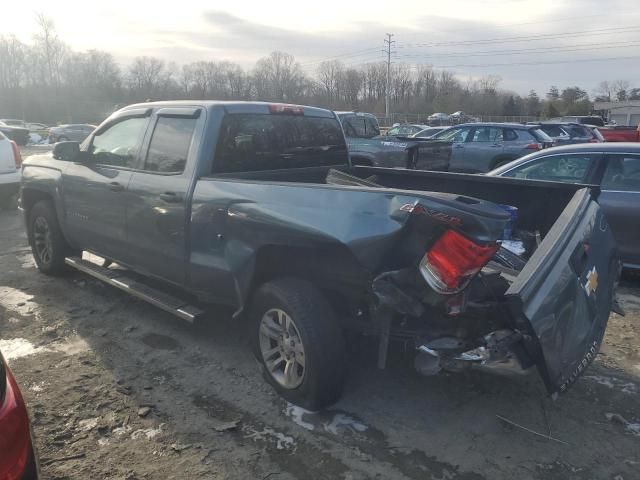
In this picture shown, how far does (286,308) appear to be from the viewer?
346 cm

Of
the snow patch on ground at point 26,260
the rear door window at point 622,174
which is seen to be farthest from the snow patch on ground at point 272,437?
the rear door window at point 622,174

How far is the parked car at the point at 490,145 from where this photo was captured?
14453 millimetres

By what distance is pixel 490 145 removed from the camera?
1459 cm

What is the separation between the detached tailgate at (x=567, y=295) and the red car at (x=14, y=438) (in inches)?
82.5

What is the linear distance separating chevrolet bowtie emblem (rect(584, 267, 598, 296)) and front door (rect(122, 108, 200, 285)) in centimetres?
271

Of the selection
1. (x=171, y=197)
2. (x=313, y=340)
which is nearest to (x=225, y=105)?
(x=171, y=197)

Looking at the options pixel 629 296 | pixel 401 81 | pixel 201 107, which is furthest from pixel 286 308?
pixel 401 81

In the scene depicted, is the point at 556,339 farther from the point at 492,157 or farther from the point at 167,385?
the point at 492,157

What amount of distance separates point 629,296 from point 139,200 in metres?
4.88

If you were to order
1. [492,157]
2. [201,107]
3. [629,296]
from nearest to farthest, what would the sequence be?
[201,107] → [629,296] → [492,157]

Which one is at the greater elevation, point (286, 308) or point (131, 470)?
point (286, 308)

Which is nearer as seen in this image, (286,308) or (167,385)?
(286,308)

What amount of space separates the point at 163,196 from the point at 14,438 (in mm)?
2545

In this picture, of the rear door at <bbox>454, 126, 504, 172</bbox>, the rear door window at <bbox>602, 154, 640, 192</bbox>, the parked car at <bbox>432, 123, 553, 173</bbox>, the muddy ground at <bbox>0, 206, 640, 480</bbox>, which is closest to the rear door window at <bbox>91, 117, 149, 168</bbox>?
the muddy ground at <bbox>0, 206, 640, 480</bbox>
